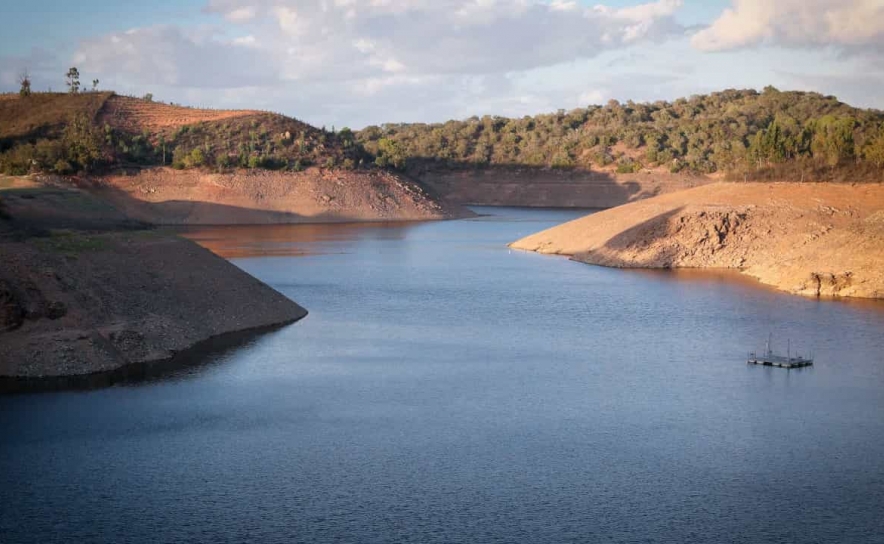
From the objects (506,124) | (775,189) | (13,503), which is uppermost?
(506,124)

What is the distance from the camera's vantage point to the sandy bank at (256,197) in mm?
76750

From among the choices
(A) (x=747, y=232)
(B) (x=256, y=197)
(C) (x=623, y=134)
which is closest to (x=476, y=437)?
(A) (x=747, y=232)

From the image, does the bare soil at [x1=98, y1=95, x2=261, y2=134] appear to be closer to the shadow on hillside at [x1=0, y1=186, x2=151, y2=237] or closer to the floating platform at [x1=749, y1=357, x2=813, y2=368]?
the shadow on hillside at [x1=0, y1=186, x2=151, y2=237]

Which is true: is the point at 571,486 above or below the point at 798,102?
below

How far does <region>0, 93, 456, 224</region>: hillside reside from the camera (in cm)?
7712

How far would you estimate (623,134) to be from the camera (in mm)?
122188

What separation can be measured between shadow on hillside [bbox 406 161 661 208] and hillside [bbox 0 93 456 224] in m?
15.9

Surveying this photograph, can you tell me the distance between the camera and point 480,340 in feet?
95.8

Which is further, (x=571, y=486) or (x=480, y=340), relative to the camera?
(x=480, y=340)

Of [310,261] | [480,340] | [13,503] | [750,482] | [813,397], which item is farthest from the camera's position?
[310,261]

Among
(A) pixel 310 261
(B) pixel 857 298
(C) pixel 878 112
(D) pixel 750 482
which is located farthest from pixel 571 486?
(C) pixel 878 112

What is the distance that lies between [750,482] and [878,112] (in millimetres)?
117664

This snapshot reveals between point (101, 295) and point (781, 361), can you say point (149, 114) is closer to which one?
point (101, 295)

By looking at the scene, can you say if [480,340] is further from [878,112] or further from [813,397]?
[878,112]
